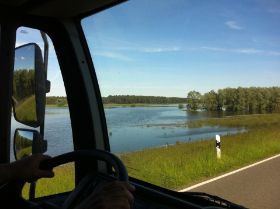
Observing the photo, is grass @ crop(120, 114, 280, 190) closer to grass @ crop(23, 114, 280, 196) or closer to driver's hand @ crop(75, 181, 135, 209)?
grass @ crop(23, 114, 280, 196)

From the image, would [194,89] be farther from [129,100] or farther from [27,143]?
[27,143]

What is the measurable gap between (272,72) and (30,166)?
121 cm

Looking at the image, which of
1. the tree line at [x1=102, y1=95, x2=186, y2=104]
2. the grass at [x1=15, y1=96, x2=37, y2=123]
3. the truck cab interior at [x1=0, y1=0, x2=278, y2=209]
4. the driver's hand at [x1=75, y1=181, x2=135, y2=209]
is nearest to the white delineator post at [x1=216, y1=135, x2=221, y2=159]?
the tree line at [x1=102, y1=95, x2=186, y2=104]

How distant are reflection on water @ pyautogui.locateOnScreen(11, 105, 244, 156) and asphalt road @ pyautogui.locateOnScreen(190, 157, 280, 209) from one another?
44 centimetres

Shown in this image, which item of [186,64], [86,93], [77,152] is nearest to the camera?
[77,152]

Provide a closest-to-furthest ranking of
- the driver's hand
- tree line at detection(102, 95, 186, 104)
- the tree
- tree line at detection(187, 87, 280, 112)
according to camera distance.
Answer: the driver's hand → tree line at detection(187, 87, 280, 112) → the tree → tree line at detection(102, 95, 186, 104)

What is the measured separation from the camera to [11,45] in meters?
3.49

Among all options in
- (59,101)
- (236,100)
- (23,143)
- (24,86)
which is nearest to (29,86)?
(24,86)

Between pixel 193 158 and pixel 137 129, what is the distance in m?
0.55

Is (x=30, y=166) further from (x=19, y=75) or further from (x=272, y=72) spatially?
(x=19, y=75)

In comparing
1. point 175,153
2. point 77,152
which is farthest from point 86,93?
point 77,152

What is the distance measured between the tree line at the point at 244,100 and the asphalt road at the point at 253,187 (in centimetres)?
80

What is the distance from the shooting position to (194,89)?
2.62 meters

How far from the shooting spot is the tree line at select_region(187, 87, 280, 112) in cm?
226
